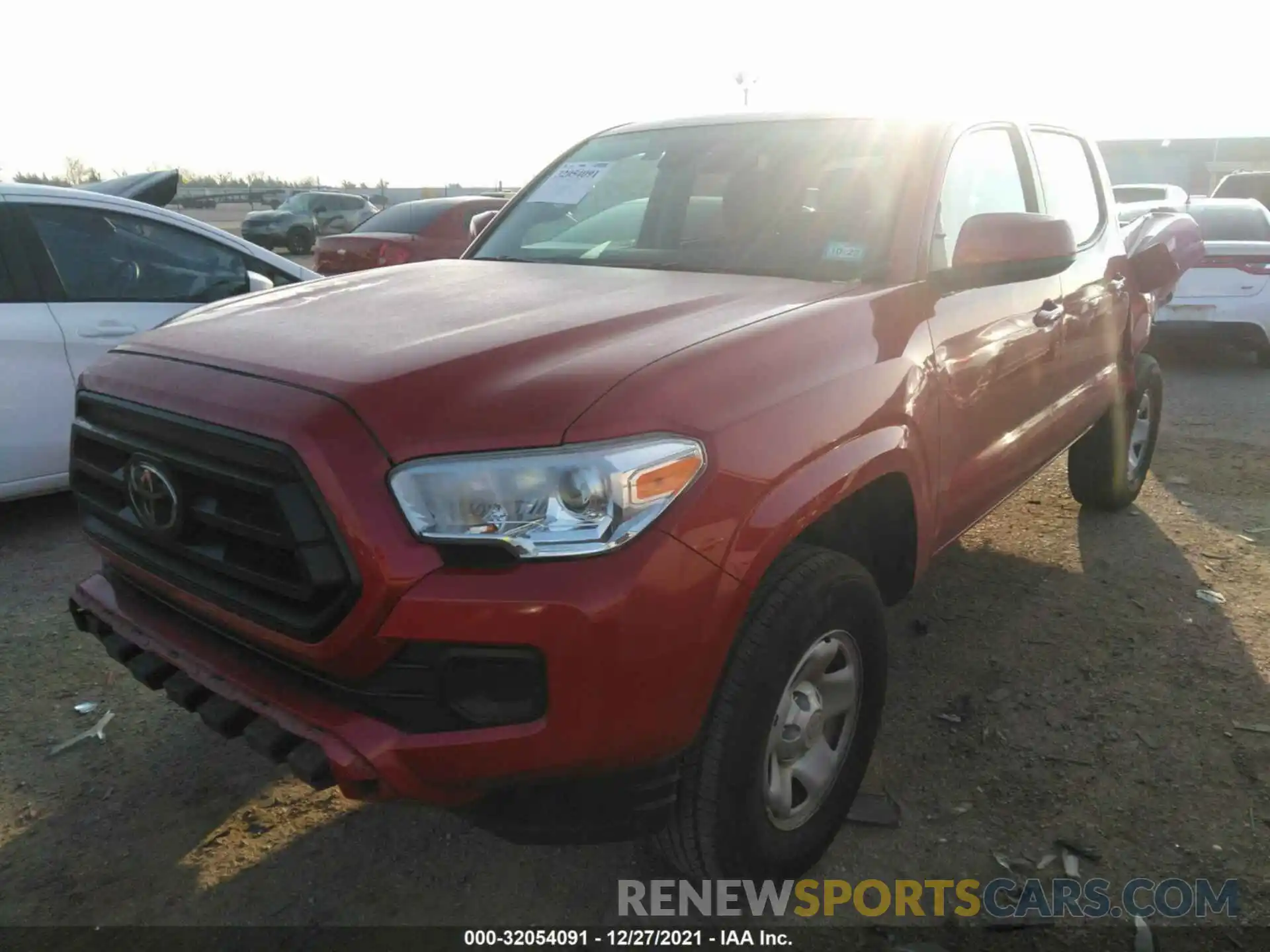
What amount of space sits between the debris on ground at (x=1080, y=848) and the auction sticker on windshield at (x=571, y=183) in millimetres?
2556

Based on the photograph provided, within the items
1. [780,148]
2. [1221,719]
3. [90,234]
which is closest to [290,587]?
[780,148]

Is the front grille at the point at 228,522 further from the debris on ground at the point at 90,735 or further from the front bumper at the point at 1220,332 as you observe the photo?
the front bumper at the point at 1220,332

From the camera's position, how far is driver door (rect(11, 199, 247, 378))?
4457 mm

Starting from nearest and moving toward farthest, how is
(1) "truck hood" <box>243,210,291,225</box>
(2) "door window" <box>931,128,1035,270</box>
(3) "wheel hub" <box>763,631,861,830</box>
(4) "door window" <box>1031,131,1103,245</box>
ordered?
(3) "wheel hub" <box>763,631,861,830</box>, (2) "door window" <box>931,128,1035,270</box>, (4) "door window" <box>1031,131,1103,245</box>, (1) "truck hood" <box>243,210,291,225</box>

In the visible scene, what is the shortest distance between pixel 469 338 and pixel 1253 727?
8.93 ft

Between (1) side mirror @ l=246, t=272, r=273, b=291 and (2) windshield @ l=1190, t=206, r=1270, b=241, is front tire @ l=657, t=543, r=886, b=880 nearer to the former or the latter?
(1) side mirror @ l=246, t=272, r=273, b=291

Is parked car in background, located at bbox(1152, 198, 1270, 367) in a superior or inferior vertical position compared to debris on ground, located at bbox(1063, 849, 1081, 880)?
superior

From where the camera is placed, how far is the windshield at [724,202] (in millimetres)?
2850

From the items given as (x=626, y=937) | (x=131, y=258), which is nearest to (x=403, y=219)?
(x=131, y=258)

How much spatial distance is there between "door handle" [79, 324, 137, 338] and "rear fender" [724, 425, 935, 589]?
3.75m

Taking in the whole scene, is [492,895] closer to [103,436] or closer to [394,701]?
[394,701]

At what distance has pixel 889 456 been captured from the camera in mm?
2402

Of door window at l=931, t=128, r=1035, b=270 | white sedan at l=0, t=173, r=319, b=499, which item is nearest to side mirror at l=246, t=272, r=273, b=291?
white sedan at l=0, t=173, r=319, b=499

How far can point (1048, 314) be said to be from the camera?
3.40 m
